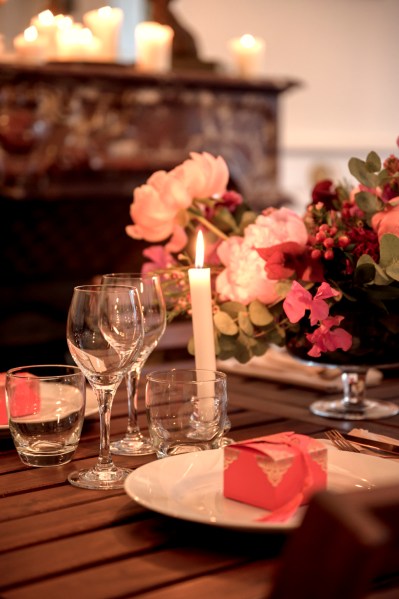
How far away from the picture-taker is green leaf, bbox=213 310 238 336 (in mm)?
1293

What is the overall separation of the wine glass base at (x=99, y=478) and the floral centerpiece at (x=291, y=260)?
11.2 inches

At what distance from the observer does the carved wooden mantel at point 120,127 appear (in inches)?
135

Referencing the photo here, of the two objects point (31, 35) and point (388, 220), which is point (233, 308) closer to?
point (388, 220)

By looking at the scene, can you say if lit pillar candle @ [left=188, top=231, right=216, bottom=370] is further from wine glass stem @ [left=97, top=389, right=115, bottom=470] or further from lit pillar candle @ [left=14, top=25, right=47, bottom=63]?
lit pillar candle @ [left=14, top=25, right=47, bottom=63]

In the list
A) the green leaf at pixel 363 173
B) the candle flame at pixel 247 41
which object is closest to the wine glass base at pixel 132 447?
the green leaf at pixel 363 173

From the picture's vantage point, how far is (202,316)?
1152mm

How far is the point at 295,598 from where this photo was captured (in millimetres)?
504

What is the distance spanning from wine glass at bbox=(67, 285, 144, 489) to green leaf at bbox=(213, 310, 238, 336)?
0.28m

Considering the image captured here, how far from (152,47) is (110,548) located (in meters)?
3.05

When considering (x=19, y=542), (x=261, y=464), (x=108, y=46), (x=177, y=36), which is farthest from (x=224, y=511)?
(x=177, y=36)

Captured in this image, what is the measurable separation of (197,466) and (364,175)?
0.52 m

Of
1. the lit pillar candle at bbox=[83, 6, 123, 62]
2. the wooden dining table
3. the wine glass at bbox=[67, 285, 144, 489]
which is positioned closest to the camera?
the wooden dining table

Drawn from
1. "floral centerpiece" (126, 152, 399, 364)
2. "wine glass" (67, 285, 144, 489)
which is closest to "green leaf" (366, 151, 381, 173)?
"floral centerpiece" (126, 152, 399, 364)

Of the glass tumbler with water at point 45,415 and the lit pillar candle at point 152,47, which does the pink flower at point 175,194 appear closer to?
the glass tumbler with water at point 45,415
